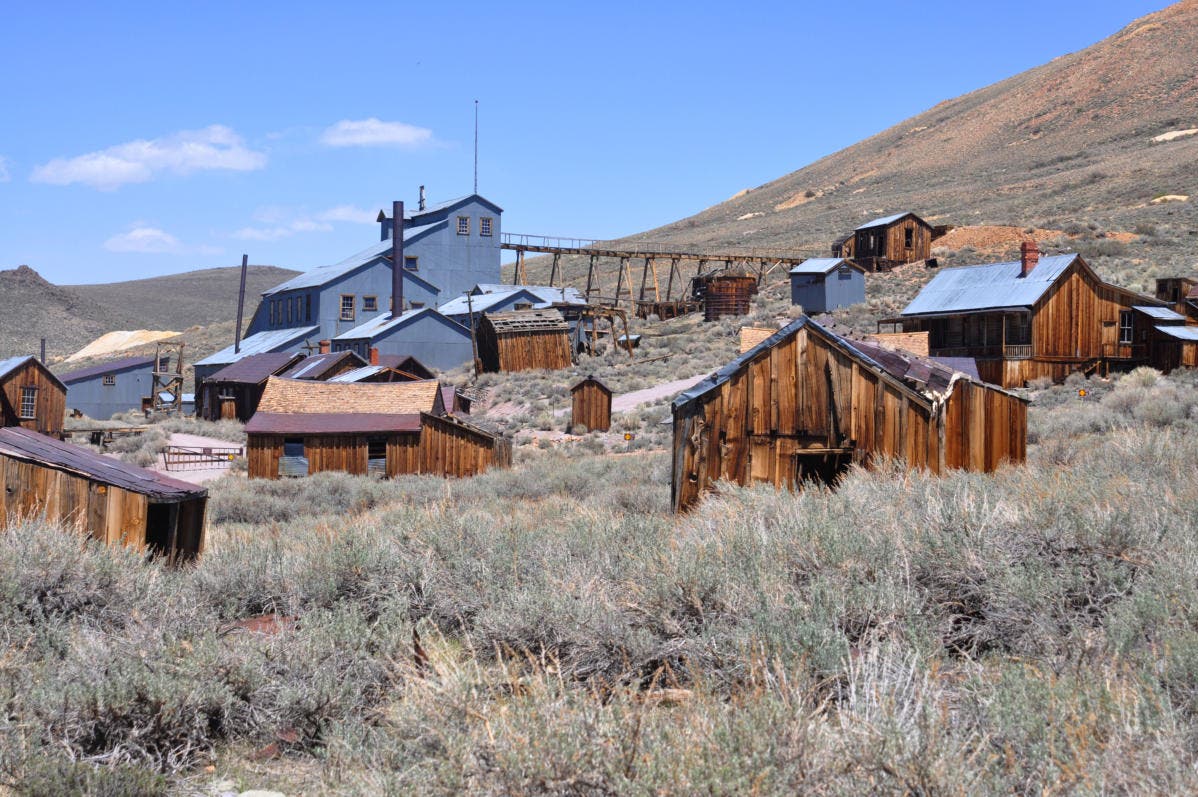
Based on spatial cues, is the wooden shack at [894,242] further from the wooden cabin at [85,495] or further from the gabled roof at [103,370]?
the wooden cabin at [85,495]

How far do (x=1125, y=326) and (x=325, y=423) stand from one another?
25.5m

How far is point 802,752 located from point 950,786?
60cm

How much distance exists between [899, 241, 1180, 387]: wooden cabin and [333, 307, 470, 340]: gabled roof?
79.2 ft

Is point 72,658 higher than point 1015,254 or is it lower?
lower

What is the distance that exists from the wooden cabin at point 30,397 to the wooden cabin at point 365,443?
11670 mm

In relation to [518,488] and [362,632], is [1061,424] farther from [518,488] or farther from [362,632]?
[362,632]

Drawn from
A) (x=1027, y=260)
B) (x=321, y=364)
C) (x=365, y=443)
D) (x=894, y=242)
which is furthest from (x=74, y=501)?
(x=894, y=242)

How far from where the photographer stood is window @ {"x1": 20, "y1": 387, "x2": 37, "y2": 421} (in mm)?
33781

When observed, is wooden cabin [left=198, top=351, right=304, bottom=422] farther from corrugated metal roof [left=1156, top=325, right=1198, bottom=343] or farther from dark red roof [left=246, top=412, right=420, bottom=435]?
corrugated metal roof [left=1156, top=325, right=1198, bottom=343]

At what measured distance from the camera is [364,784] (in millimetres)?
4922

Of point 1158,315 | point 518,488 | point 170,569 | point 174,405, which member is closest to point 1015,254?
point 1158,315

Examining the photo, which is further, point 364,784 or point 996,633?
point 996,633

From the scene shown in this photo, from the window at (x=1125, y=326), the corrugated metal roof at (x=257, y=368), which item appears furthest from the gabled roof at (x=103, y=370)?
the window at (x=1125, y=326)

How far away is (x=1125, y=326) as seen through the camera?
109 feet
